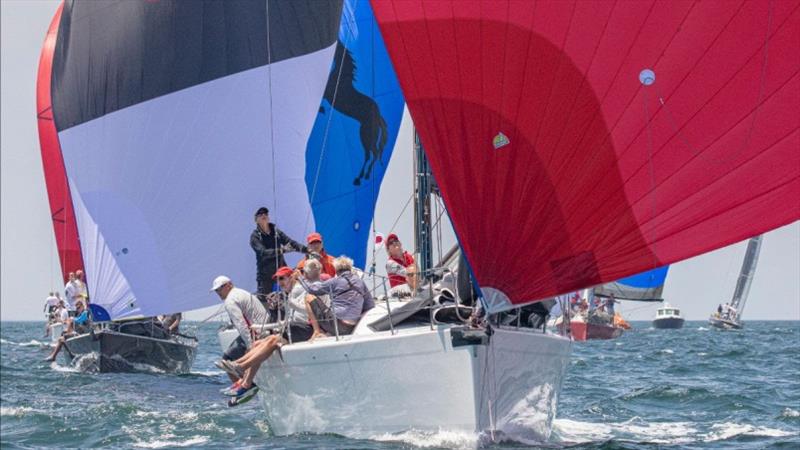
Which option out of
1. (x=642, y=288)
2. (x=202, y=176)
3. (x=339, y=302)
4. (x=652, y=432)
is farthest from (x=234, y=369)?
(x=642, y=288)

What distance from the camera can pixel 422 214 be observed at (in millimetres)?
12164

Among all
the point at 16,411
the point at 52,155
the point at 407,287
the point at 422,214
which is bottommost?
the point at 16,411

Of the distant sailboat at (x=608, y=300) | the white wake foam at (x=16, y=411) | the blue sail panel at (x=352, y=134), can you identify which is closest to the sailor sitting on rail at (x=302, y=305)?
the white wake foam at (x=16, y=411)

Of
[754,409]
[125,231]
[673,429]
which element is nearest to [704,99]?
[673,429]

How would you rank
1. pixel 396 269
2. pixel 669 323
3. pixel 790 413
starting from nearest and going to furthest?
pixel 396 269, pixel 790 413, pixel 669 323

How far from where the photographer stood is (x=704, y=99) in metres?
8.44

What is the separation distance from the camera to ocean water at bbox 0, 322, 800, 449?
10.8 meters

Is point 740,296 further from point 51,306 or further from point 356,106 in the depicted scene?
point 356,106

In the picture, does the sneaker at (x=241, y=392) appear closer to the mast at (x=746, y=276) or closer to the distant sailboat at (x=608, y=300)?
the distant sailboat at (x=608, y=300)

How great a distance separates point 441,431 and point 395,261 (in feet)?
11.2

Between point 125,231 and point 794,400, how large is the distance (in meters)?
8.88

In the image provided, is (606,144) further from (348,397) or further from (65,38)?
(65,38)

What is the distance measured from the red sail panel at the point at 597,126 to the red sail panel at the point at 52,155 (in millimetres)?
19551

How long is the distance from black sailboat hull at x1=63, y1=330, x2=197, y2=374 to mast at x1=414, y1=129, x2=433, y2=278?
9.81 meters
